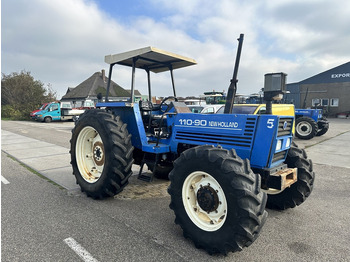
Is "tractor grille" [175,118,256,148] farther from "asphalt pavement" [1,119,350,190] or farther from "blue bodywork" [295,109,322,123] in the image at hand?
"blue bodywork" [295,109,322,123]

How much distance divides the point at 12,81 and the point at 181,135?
3837cm

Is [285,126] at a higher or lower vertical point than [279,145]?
higher

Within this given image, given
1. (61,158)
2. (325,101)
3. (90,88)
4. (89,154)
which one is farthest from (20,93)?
(325,101)

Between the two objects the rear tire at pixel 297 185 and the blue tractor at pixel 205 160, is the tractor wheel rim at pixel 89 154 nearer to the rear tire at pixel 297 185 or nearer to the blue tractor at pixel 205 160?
the blue tractor at pixel 205 160

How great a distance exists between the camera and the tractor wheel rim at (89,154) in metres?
4.37

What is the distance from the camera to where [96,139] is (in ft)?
14.6

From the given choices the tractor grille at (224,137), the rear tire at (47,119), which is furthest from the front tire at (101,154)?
the rear tire at (47,119)

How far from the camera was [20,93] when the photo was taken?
34125 millimetres

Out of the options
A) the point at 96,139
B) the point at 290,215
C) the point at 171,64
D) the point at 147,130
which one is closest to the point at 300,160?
the point at 290,215

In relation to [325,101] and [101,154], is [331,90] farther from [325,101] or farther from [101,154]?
[101,154]

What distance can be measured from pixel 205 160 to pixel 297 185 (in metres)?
1.74

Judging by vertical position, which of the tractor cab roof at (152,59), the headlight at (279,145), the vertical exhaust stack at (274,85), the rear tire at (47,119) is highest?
the tractor cab roof at (152,59)

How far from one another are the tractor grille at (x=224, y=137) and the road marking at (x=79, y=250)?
187 cm

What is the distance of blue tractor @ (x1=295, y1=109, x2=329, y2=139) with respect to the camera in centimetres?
1180
